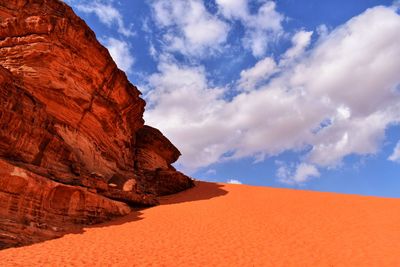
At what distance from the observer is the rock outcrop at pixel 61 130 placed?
1342cm

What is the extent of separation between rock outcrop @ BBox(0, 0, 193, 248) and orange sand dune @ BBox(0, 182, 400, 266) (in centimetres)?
154

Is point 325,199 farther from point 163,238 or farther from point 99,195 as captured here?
point 99,195

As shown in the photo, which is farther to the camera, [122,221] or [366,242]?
[122,221]

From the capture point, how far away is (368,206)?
2400 cm

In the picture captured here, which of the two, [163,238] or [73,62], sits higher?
[73,62]

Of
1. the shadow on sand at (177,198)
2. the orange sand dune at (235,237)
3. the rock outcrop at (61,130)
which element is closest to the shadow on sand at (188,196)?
the shadow on sand at (177,198)

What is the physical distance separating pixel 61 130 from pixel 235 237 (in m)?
11.7

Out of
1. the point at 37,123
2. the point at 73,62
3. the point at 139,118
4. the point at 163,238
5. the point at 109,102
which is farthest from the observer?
the point at 139,118

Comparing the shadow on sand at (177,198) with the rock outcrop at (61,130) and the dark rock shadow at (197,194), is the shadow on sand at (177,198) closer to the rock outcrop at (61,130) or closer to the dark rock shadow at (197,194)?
the dark rock shadow at (197,194)

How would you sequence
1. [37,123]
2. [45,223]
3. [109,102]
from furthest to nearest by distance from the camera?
[109,102] < [37,123] < [45,223]

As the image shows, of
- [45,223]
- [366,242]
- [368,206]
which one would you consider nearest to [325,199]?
[368,206]

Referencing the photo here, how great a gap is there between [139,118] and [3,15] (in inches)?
487

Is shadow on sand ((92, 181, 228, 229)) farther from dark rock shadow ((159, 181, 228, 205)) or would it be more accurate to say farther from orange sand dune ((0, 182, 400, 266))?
orange sand dune ((0, 182, 400, 266))

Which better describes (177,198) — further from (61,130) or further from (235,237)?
(61,130)
